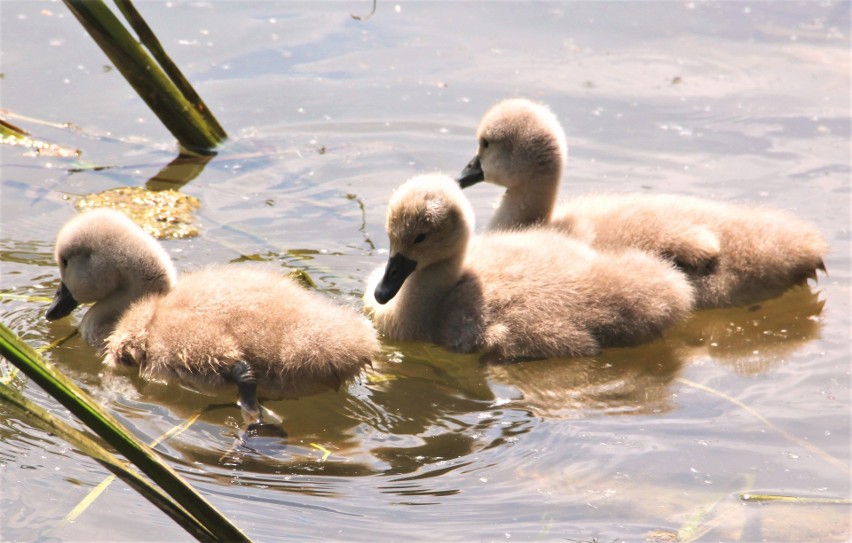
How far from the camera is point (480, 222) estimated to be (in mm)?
6574

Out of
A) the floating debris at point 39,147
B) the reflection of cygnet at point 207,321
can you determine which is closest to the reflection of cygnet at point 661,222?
the reflection of cygnet at point 207,321

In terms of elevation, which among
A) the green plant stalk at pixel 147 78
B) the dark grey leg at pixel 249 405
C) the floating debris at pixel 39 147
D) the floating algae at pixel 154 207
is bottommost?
the dark grey leg at pixel 249 405

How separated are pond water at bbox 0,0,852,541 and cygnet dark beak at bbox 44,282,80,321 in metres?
0.14

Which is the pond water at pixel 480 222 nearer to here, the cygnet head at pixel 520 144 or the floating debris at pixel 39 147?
the floating debris at pixel 39 147

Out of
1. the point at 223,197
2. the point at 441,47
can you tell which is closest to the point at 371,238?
the point at 223,197

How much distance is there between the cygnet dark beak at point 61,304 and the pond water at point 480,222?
0.14m

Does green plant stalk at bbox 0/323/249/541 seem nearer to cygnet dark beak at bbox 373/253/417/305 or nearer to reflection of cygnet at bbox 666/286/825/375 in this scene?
cygnet dark beak at bbox 373/253/417/305

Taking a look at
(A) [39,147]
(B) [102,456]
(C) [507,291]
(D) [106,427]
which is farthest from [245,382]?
(A) [39,147]

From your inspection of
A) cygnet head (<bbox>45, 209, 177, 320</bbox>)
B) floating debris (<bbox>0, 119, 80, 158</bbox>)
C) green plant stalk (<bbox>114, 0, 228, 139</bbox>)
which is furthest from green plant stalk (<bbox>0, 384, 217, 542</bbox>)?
floating debris (<bbox>0, 119, 80, 158</bbox>)

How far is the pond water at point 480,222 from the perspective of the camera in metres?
4.03

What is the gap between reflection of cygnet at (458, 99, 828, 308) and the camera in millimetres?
5535

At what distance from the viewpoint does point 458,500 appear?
402 cm

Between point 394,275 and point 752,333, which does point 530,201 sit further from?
point 752,333

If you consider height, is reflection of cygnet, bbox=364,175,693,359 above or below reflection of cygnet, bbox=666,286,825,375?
above
